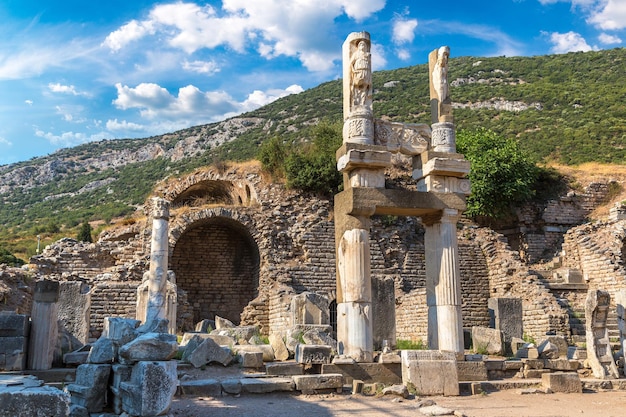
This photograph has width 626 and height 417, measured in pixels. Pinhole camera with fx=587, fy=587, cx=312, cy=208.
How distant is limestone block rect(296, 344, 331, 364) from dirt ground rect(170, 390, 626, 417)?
96cm

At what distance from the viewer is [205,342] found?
11.1 metres

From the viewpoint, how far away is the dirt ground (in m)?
7.89

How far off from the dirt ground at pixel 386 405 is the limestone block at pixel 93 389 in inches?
34.4

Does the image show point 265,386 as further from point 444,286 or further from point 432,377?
point 444,286

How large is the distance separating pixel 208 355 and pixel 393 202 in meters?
4.50

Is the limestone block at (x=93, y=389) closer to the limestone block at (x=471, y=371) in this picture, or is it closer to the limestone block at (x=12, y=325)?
the limestone block at (x=12, y=325)

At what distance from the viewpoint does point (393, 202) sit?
11164mm

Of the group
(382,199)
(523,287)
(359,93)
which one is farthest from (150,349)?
(523,287)

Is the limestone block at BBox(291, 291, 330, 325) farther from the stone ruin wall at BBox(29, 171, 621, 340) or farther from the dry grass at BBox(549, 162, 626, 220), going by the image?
the dry grass at BBox(549, 162, 626, 220)

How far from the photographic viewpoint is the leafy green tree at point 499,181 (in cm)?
2975

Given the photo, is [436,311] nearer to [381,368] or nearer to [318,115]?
[381,368]

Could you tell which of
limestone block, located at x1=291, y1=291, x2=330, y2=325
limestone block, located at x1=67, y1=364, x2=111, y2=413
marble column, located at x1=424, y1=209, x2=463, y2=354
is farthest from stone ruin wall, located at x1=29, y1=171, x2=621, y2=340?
limestone block, located at x1=67, y1=364, x2=111, y2=413

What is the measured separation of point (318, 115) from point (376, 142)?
4254 centimetres

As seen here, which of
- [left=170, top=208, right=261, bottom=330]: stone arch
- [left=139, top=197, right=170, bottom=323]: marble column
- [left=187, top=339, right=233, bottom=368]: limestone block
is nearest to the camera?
[left=187, top=339, right=233, bottom=368]: limestone block
